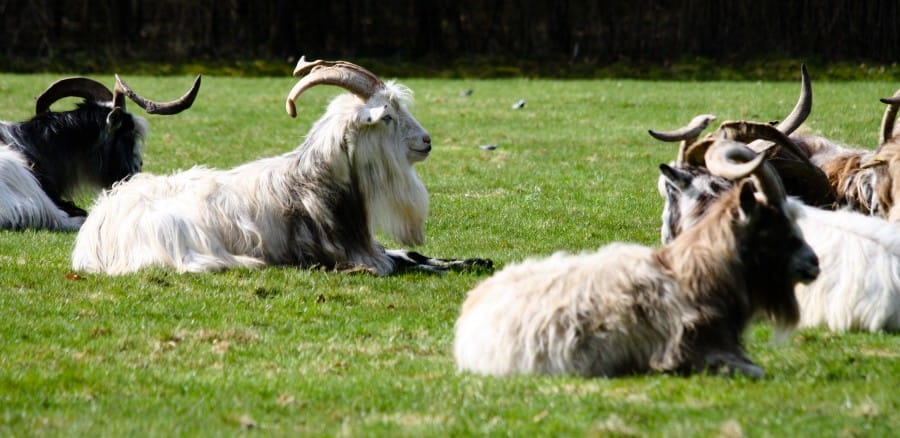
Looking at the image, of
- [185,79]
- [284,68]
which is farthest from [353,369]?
[284,68]

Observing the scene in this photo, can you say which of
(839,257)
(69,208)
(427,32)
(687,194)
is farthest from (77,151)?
(427,32)

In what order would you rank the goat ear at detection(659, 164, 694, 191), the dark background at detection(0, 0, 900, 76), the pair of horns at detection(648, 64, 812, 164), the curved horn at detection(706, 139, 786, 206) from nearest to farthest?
the curved horn at detection(706, 139, 786, 206), the goat ear at detection(659, 164, 694, 191), the pair of horns at detection(648, 64, 812, 164), the dark background at detection(0, 0, 900, 76)

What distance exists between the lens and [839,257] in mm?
8938

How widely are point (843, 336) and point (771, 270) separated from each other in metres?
1.47

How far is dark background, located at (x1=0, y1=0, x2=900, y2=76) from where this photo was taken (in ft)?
119

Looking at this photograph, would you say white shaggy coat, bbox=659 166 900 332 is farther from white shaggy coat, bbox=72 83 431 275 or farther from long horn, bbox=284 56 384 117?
long horn, bbox=284 56 384 117

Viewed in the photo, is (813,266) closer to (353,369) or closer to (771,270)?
(771,270)

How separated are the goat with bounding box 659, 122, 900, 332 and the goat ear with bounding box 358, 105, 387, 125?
269cm

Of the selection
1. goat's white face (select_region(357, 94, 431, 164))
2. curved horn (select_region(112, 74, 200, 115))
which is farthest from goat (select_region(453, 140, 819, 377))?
curved horn (select_region(112, 74, 200, 115))

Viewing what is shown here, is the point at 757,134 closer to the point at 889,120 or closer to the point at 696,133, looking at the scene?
the point at 696,133

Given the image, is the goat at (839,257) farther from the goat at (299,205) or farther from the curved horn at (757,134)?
the goat at (299,205)

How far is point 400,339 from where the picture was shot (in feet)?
28.3

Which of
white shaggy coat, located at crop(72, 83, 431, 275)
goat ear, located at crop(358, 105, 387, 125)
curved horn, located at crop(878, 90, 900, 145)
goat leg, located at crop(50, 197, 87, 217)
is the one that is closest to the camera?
white shaggy coat, located at crop(72, 83, 431, 275)

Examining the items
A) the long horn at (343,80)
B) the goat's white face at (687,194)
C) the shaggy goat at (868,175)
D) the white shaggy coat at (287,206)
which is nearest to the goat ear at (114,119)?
the white shaggy coat at (287,206)
